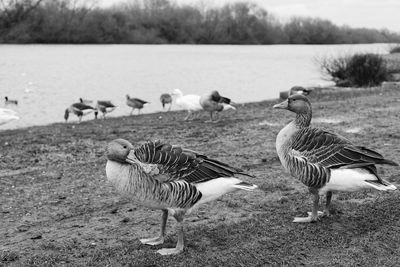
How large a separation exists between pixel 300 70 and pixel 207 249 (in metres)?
38.0

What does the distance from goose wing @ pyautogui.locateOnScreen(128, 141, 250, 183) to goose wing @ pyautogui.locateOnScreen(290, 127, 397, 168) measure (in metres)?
0.91

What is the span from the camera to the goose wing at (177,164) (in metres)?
4.88

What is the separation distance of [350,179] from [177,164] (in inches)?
73.7

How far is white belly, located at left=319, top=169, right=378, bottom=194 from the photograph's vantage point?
5250 millimetres

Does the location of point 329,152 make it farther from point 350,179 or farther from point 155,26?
point 155,26

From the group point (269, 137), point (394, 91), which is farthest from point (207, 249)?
point (394, 91)

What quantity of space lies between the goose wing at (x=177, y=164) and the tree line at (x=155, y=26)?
56.3 m

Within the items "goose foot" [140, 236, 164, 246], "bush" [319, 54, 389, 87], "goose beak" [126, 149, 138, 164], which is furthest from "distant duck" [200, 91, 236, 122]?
"bush" [319, 54, 389, 87]

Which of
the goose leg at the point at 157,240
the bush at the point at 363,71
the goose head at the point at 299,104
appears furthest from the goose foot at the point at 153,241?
the bush at the point at 363,71

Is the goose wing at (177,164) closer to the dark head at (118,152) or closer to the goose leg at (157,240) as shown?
the dark head at (118,152)

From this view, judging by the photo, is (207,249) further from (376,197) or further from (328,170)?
(376,197)

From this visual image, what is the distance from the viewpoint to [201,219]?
19.6 ft

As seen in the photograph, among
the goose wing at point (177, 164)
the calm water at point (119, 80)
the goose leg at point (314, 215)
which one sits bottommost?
the calm water at point (119, 80)

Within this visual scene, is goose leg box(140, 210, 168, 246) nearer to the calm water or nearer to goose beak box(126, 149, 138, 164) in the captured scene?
goose beak box(126, 149, 138, 164)
